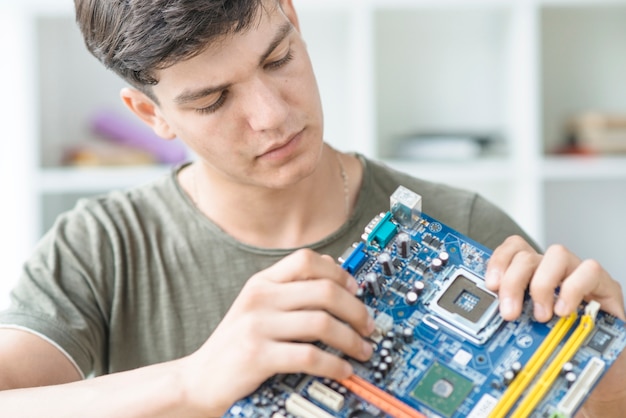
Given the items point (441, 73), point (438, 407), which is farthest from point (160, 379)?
point (441, 73)

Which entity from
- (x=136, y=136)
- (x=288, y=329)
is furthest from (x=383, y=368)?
(x=136, y=136)

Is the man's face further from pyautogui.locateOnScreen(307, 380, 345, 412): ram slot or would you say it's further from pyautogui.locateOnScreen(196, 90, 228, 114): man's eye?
pyautogui.locateOnScreen(307, 380, 345, 412): ram slot

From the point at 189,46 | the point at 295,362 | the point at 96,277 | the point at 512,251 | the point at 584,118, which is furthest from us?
the point at 584,118

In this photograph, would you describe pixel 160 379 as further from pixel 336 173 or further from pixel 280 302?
pixel 336 173

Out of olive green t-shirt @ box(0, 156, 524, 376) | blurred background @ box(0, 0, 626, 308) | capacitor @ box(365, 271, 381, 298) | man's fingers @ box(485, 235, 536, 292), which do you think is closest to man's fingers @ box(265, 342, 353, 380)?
capacitor @ box(365, 271, 381, 298)

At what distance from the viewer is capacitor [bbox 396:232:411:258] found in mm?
1017

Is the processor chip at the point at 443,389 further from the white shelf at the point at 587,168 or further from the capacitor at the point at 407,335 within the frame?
the white shelf at the point at 587,168

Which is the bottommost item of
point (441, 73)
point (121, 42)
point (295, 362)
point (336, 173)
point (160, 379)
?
point (160, 379)

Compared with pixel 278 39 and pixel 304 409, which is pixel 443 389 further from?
pixel 278 39

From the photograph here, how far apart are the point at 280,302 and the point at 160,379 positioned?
0.69 ft

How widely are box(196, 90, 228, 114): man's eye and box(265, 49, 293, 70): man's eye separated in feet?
0.24

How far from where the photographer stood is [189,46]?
1.13 meters

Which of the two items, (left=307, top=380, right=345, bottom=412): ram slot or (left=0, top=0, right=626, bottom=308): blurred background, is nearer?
(left=307, top=380, right=345, bottom=412): ram slot

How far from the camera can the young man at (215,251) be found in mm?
936
